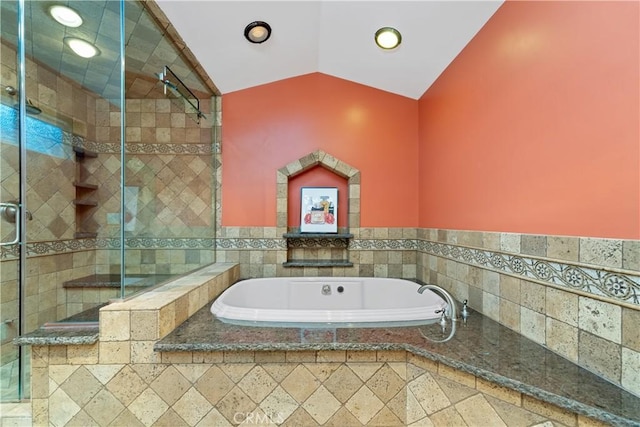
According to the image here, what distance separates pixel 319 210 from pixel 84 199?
2.04 m

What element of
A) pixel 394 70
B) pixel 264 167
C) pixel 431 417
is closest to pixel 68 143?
pixel 264 167

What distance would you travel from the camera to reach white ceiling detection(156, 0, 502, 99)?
→ 65.5 inches

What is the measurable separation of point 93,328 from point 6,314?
0.96 metres

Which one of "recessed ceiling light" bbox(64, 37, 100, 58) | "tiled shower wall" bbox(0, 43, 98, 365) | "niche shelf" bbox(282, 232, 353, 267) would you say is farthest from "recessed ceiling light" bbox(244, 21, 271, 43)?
"niche shelf" bbox(282, 232, 353, 267)

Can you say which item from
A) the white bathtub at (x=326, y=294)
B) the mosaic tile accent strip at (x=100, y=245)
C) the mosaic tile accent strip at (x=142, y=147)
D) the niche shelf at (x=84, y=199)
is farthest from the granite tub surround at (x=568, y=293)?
the niche shelf at (x=84, y=199)

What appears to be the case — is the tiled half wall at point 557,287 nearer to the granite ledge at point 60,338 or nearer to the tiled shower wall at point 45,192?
the granite ledge at point 60,338

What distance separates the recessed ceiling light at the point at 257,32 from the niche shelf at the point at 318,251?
160 centimetres

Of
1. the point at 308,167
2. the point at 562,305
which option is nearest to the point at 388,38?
the point at 308,167

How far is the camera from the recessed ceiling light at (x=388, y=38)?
1831 mm

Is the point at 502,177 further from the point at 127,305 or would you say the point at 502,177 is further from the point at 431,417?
the point at 127,305

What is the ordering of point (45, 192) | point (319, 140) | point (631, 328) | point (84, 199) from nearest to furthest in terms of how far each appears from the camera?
point (631, 328) → point (45, 192) → point (84, 199) → point (319, 140)

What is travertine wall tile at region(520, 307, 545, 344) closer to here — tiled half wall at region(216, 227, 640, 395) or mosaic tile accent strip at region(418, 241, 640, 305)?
tiled half wall at region(216, 227, 640, 395)

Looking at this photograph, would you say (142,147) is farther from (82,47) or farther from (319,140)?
(319,140)

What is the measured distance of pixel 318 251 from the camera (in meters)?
2.59
